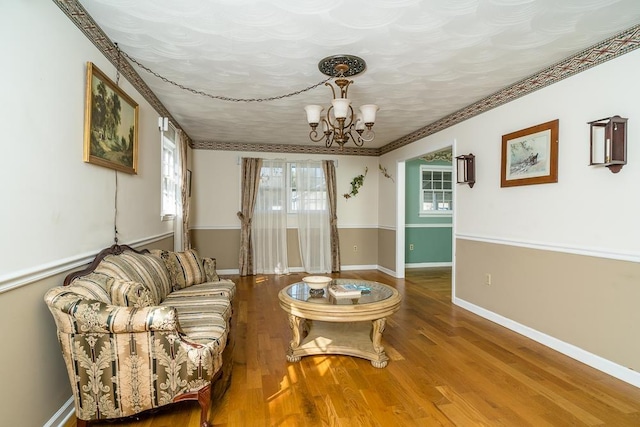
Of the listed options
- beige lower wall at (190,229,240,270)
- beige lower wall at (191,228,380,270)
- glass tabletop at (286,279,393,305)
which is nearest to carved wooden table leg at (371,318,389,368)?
glass tabletop at (286,279,393,305)

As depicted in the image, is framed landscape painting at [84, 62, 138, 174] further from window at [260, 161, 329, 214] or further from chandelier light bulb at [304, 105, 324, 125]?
window at [260, 161, 329, 214]

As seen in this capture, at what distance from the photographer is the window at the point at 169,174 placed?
398cm

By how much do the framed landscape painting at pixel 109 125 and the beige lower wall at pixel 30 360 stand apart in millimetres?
853

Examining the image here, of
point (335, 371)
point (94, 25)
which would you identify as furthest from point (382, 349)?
point (94, 25)

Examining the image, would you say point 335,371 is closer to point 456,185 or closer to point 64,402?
point 64,402

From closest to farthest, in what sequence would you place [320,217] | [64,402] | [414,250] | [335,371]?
[64,402] → [335,371] → [320,217] → [414,250]

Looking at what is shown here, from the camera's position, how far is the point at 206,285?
3.12 meters

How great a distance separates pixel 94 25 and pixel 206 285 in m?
2.12

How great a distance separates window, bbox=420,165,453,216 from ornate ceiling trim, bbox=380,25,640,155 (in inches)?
96.2

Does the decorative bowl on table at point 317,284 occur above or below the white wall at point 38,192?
below

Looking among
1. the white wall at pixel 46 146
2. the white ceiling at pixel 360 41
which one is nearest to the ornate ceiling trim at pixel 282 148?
the white ceiling at pixel 360 41

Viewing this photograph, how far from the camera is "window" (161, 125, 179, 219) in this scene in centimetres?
398

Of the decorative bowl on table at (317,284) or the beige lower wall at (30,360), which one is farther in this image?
the decorative bowl on table at (317,284)

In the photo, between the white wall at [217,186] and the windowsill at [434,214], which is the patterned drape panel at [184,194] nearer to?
the white wall at [217,186]
